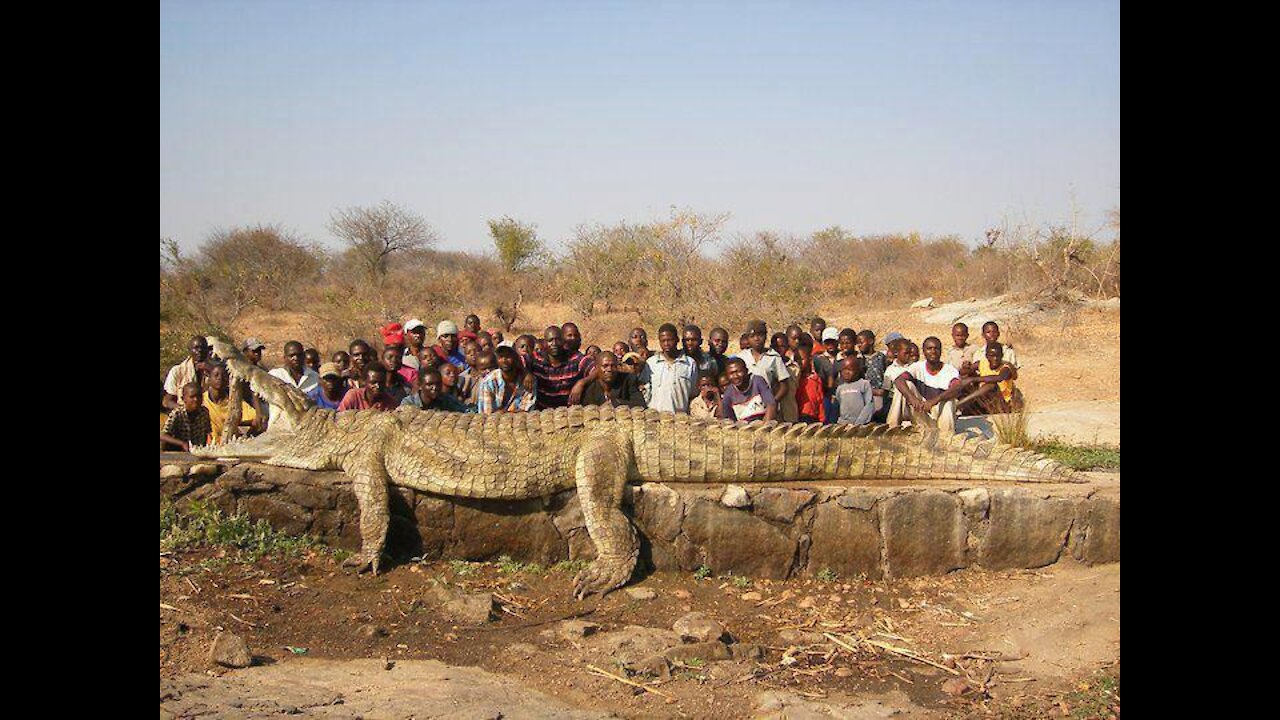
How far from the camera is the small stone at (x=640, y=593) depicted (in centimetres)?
573

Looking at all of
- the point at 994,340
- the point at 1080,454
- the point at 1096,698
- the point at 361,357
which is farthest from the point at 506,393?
the point at 1080,454

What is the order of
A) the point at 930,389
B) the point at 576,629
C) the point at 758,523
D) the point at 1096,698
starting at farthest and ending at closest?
the point at 930,389 → the point at 758,523 → the point at 576,629 → the point at 1096,698

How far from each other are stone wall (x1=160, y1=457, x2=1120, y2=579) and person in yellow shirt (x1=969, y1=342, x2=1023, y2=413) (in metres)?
2.68

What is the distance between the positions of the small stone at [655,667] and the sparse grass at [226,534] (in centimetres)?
253

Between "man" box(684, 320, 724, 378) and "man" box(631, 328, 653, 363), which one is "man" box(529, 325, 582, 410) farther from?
"man" box(631, 328, 653, 363)

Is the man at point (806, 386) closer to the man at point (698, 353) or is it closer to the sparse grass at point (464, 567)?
the man at point (698, 353)

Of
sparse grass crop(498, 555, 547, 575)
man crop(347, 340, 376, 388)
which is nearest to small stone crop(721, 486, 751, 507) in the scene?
sparse grass crop(498, 555, 547, 575)

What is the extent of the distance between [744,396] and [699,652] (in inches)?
108

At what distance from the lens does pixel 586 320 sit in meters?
21.8

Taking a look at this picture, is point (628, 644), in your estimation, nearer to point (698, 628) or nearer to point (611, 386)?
point (698, 628)

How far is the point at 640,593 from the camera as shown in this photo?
18.9 feet

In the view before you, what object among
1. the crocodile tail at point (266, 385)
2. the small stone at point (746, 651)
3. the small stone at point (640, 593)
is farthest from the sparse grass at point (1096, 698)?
the crocodile tail at point (266, 385)
